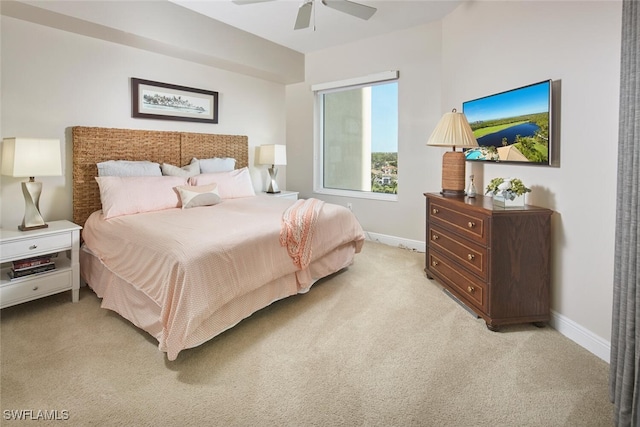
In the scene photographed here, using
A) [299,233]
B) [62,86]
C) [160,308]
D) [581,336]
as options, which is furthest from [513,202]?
[62,86]

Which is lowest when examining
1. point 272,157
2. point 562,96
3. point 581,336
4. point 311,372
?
point 311,372

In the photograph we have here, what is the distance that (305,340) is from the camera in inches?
91.0

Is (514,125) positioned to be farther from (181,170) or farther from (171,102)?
(171,102)

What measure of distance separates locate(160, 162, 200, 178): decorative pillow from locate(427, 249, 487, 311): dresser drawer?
273 centimetres

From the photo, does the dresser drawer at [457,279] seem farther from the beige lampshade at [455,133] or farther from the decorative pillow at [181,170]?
the decorative pillow at [181,170]

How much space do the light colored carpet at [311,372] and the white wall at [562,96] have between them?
0.40 meters

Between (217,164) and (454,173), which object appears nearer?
(454,173)

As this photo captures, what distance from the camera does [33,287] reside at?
103 inches

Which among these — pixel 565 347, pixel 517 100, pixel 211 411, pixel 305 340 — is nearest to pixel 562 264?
pixel 565 347

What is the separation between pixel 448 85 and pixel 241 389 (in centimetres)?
364

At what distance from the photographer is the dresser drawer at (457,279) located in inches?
99.3

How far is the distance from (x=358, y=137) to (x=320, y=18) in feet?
5.62

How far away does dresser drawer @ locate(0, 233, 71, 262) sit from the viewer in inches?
97.0

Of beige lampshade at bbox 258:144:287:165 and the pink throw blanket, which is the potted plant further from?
beige lampshade at bbox 258:144:287:165
